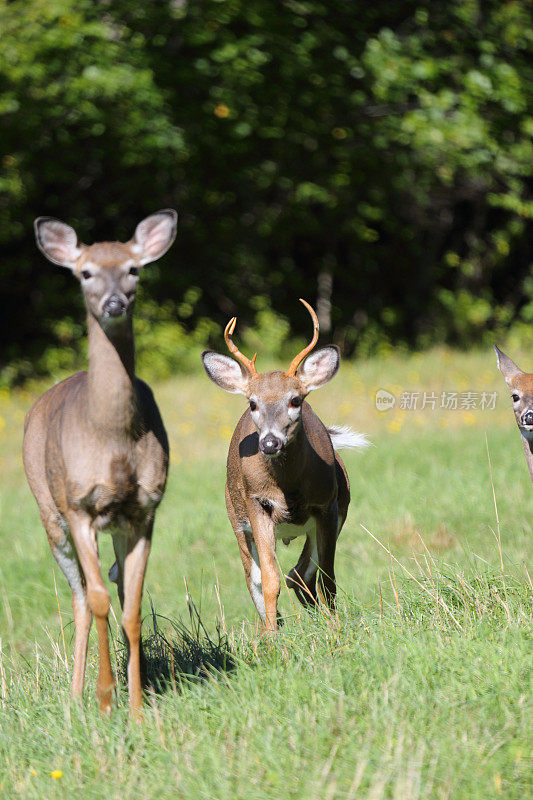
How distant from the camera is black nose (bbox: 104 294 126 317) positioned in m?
3.85

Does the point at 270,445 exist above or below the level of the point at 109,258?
below

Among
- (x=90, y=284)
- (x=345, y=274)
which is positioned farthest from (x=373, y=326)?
(x=90, y=284)

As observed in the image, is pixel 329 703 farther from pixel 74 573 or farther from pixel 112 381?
pixel 74 573

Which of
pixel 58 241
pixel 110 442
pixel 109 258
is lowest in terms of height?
pixel 110 442

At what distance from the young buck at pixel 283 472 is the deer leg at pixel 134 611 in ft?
3.21

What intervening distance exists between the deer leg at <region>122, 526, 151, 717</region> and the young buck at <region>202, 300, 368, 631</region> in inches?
38.5

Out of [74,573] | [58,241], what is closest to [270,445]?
[74,573]

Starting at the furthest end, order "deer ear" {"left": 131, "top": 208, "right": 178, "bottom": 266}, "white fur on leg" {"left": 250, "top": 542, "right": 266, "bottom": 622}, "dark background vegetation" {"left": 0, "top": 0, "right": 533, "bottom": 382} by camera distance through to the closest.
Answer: "dark background vegetation" {"left": 0, "top": 0, "right": 533, "bottom": 382} < "white fur on leg" {"left": 250, "top": 542, "right": 266, "bottom": 622} < "deer ear" {"left": 131, "top": 208, "right": 178, "bottom": 266}

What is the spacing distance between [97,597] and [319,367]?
186 centimetres

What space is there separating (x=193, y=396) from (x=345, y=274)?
7.32 meters

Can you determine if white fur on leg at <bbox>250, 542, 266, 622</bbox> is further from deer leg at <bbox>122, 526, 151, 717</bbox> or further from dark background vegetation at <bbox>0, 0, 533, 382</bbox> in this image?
dark background vegetation at <bbox>0, 0, 533, 382</bbox>

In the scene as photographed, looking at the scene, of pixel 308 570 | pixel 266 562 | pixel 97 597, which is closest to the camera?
pixel 97 597

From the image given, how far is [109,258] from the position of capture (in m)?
4.00

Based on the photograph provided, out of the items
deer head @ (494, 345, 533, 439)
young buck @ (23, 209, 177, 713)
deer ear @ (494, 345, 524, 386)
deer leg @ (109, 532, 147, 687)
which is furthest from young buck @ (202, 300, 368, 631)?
deer ear @ (494, 345, 524, 386)
